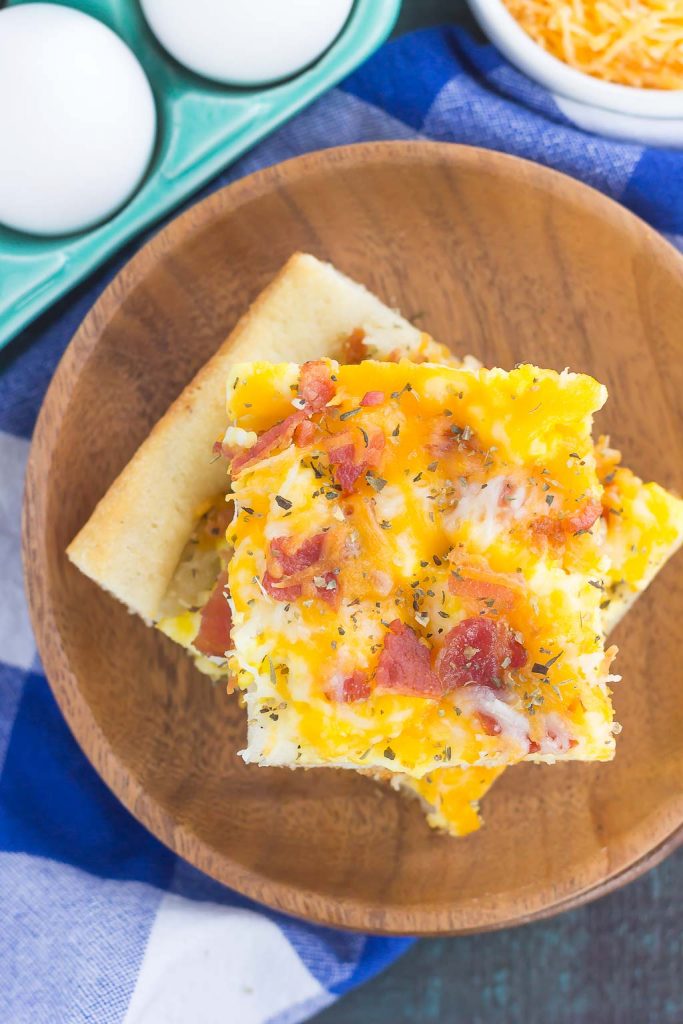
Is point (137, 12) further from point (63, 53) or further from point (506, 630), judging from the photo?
point (506, 630)

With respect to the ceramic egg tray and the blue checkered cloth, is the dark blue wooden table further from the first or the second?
the ceramic egg tray

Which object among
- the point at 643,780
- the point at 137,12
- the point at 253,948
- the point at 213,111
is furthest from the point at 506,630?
the point at 137,12

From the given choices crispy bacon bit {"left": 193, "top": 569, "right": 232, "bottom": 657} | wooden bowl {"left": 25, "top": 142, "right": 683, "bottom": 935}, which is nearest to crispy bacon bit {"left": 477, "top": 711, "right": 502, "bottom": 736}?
crispy bacon bit {"left": 193, "top": 569, "right": 232, "bottom": 657}

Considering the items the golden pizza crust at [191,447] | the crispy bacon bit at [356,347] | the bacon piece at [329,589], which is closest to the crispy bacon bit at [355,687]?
the bacon piece at [329,589]

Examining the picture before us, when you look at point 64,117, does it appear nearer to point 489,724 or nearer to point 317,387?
point 317,387

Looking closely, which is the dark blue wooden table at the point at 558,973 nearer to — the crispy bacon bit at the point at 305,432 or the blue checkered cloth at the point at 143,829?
the blue checkered cloth at the point at 143,829

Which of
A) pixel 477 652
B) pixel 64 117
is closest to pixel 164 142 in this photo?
pixel 64 117
